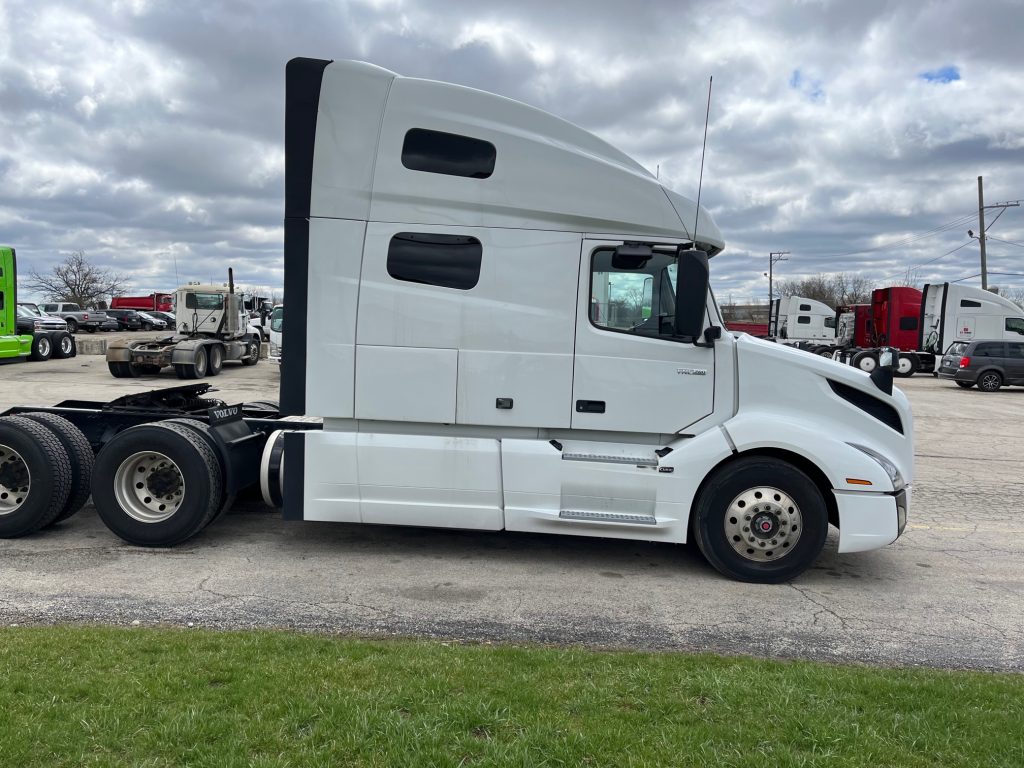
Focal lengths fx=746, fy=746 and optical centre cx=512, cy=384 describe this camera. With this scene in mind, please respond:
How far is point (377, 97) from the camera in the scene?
222 inches

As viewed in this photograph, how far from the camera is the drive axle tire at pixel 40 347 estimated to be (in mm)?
27469

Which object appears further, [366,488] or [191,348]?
[191,348]

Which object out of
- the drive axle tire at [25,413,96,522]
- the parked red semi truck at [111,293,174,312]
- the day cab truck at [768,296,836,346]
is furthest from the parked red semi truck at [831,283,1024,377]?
the parked red semi truck at [111,293,174,312]

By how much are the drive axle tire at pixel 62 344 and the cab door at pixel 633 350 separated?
2924 cm

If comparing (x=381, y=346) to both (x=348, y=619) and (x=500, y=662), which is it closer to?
(x=348, y=619)

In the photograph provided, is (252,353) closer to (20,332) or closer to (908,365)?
(20,332)

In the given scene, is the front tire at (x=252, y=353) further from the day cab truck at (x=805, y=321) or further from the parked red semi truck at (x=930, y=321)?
the day cab truck at (x=805, y=321)

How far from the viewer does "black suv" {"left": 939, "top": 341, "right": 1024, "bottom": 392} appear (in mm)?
24812

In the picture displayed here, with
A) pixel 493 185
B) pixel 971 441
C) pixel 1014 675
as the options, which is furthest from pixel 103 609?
pixel 971 441

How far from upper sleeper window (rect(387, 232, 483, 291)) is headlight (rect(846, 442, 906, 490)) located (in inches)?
124

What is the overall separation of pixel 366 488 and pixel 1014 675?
4.36 meters

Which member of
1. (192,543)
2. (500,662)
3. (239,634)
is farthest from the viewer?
(192,543)

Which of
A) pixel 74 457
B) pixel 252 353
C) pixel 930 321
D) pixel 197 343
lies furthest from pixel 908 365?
pixel 74 457

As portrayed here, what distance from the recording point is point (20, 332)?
27078mm
